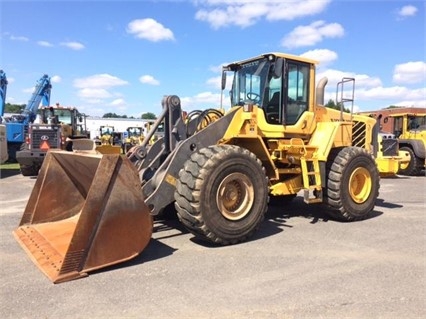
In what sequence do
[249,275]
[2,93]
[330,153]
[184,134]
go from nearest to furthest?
[249,275], [184,134], [330,153], [2,93]

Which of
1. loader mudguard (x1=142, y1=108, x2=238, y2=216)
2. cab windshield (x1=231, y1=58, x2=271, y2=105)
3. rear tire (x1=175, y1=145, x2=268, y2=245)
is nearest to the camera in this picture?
rear tire (x1=175, y1=145, x2=268, y2=245)

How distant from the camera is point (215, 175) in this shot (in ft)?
16.6

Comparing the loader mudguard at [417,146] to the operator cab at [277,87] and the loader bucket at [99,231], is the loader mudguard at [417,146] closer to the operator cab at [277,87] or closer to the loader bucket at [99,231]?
the operator cab at [277,87]

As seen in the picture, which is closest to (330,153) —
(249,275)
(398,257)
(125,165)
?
(398,257)

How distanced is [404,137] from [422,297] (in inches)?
564

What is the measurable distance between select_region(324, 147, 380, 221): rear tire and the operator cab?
41.4 inches

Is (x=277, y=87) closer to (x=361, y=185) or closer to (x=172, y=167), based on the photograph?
(x=361, y=185)

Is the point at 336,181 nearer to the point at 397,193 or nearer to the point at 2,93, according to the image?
the point at 397,193

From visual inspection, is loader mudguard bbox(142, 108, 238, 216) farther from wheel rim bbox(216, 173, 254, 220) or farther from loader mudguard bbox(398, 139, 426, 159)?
loader mudguard bbox(398, 139, 426, 159)

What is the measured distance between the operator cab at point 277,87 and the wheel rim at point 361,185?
147cm

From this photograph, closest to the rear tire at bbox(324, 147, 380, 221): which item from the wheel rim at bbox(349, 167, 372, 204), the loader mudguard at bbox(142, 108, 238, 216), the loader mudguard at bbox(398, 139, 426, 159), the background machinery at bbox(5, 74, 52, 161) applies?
the wheel rim at bbox(349, 167, 372, 204)

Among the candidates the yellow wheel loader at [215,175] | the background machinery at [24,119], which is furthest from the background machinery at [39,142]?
the yellow wheel loader at [215,175]

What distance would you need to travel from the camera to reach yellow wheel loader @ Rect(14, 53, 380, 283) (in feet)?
14.0

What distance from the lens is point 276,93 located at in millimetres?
6691
